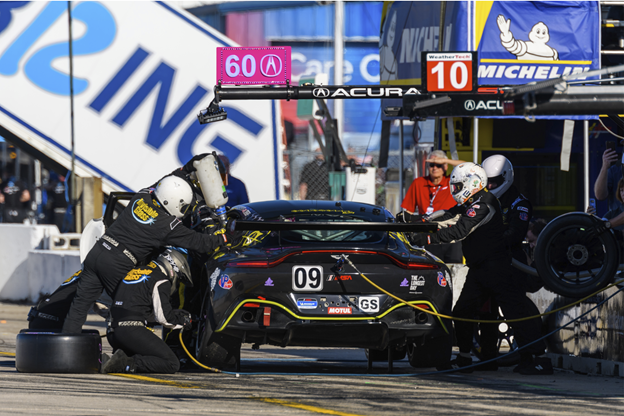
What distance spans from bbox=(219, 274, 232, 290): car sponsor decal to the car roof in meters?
0.89

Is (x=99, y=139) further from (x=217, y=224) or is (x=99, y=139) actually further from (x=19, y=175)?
(x=217, y=224)

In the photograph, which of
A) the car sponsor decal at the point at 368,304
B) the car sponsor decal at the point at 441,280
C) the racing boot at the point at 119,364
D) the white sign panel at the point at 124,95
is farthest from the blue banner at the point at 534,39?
the white sign panel at the point at 124,95

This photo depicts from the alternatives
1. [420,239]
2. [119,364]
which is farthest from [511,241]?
[119,364]

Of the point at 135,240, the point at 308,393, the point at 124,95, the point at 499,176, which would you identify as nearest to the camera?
the point at 308,393

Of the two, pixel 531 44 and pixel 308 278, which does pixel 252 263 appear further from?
pixel 531 44

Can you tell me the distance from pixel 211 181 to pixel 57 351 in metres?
2.06

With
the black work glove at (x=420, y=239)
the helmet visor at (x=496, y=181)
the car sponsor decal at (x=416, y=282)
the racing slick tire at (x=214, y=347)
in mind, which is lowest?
the racing slick tire at (x=214, y=347)

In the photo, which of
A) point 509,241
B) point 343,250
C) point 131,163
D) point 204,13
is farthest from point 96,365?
point 204,13

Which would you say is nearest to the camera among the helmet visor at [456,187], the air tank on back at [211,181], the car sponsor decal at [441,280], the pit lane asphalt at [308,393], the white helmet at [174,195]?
the pit lane asphalt at [308,393]

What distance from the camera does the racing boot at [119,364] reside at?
294 inches

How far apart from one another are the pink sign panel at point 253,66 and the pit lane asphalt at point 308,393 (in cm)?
359

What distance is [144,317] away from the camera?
24.8 ft

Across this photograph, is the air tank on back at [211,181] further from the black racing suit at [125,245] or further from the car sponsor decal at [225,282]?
the car sponsor decal at [225,282]

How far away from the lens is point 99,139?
22016 millimetres
